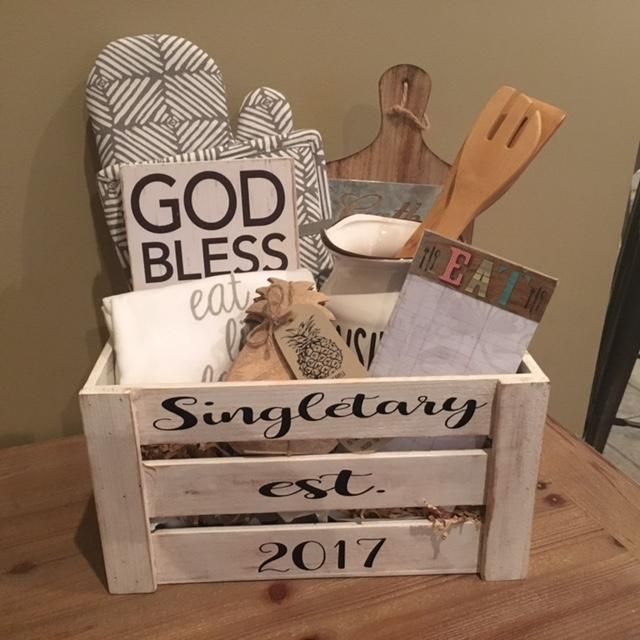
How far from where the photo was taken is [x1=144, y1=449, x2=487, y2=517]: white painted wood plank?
0.57 m

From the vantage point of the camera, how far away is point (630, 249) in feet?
3.63

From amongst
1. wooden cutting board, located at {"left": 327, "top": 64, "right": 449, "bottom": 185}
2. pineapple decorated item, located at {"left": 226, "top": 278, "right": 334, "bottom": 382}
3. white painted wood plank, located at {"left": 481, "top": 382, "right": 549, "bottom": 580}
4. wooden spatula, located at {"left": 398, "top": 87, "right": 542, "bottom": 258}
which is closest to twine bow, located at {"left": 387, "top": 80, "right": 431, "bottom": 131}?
wooden cutting board, located at {"left": 327, "top": 64, "right": 449, "bottom": 185}

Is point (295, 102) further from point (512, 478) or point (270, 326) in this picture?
point (512, 478)

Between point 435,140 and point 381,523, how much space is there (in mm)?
469

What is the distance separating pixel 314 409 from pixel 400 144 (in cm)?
37

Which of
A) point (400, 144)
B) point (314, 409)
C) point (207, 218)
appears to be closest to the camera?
point (314, 409)

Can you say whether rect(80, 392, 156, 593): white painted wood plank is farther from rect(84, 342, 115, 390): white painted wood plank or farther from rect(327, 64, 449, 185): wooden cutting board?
rect(327, 64, 449, 185): wooden cutting board

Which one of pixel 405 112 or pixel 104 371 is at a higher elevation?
pixel 405 112

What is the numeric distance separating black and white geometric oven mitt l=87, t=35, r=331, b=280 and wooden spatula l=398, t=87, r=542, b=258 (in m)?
0.16

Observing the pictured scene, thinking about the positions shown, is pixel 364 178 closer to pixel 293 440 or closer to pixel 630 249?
pixel 293 440

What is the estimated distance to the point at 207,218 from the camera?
2.26 ft

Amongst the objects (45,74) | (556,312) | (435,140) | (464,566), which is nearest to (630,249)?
(556,312)

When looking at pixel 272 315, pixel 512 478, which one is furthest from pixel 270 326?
pixel 512 478

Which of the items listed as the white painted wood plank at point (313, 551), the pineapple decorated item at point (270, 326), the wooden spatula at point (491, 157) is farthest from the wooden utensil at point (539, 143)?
the white painted wood plank at point (313, 551)
